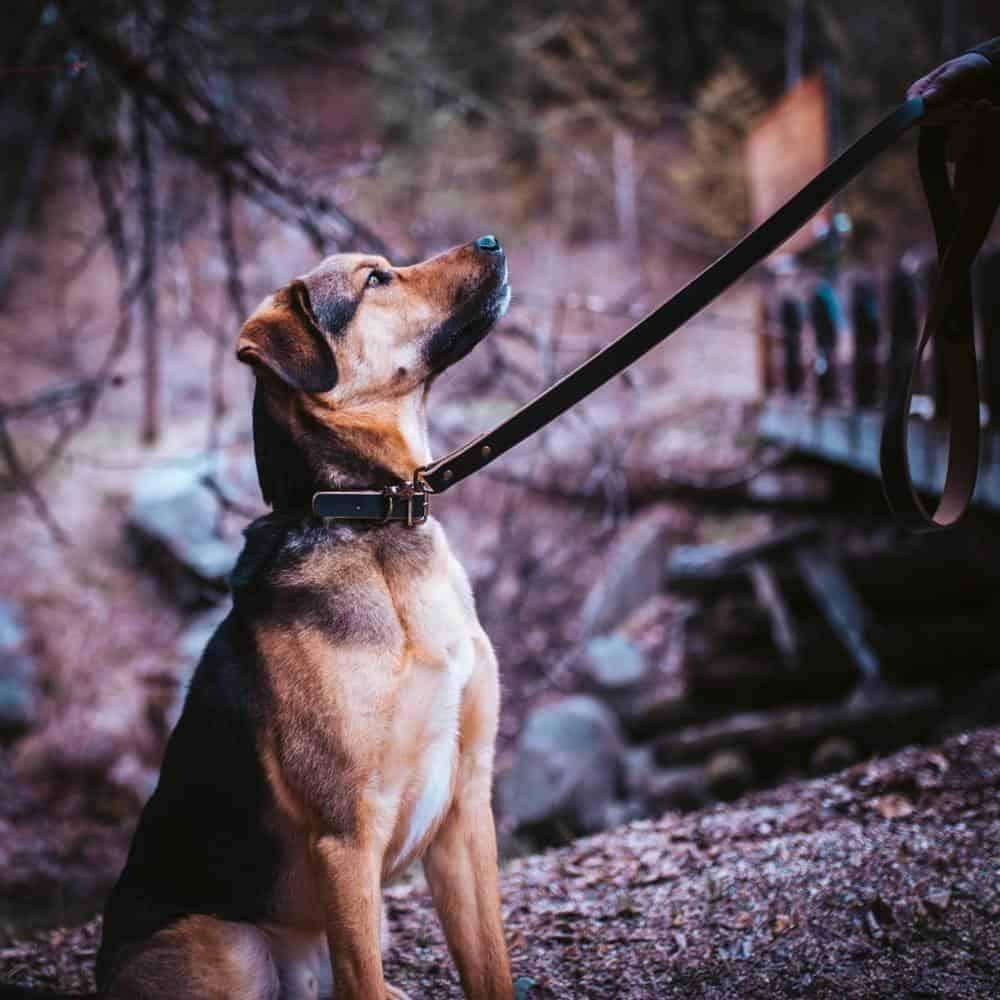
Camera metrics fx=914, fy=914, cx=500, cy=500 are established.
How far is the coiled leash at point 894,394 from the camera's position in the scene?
220cm

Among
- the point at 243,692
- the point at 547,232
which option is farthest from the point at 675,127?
the point at 243,692

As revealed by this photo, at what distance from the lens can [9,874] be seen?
6598 mm

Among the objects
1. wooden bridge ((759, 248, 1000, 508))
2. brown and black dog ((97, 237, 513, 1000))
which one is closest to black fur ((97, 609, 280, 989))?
brown and black dog ((97, 237, 513, 1000))

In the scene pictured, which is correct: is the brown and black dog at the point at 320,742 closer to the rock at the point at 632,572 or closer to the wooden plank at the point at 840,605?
the wooden plank at the point at 840,605

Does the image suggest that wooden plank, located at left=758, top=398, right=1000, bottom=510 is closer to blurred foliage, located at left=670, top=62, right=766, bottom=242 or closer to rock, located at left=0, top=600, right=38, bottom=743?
blurred foliage, located at left=670, top=62, right=766, bottom=242

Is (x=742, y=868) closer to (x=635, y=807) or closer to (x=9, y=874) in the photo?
(x=635, y=807)

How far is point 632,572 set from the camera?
1129 centimetres

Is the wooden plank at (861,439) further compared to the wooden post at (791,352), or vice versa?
the wooden post at (791,352)

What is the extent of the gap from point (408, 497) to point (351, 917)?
1025 millimetres

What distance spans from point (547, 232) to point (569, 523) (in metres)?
9.72

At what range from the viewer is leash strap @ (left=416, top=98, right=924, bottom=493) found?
218 cm

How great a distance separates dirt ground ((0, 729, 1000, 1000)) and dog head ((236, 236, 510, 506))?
1690 mm

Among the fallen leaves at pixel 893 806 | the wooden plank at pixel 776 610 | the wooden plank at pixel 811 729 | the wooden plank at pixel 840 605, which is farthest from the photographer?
the wooden plank at pixel 776 610

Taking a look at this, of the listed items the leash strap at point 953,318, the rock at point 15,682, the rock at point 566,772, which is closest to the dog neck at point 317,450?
the leash strap at point 953,318
